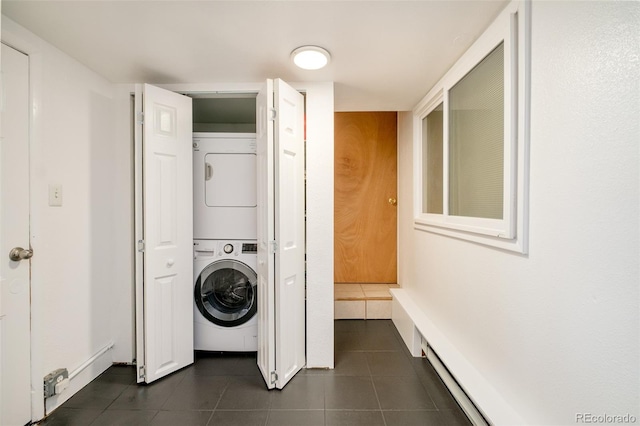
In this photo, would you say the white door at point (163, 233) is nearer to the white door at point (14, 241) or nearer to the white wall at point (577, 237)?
the white door at point (14, 241)

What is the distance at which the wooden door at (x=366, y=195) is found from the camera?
3.34 metres

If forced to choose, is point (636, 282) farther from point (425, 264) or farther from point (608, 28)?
point (425, 264)

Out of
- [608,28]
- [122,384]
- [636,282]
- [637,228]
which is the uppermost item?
[608,28]

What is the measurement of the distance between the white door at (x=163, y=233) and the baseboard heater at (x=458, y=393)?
1872 millimetres

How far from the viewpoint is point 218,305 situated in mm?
2291

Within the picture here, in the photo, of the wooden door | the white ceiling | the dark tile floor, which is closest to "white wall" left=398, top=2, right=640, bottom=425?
the white ceiling

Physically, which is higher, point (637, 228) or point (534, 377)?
point (637, 228)

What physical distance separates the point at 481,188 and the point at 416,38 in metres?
0.91

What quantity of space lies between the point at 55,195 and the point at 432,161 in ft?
8.68

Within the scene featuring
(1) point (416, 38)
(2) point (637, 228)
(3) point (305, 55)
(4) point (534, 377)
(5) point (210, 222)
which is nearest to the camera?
(2) point (637, 228)

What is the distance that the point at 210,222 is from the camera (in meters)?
2.29

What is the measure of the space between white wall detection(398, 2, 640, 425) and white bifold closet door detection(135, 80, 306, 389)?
123 centimetres

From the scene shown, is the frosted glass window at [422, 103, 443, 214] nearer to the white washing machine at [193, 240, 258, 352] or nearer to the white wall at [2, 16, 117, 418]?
the white washing machine at [193, 240, 258, 352]

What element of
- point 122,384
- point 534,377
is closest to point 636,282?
point 534,377
